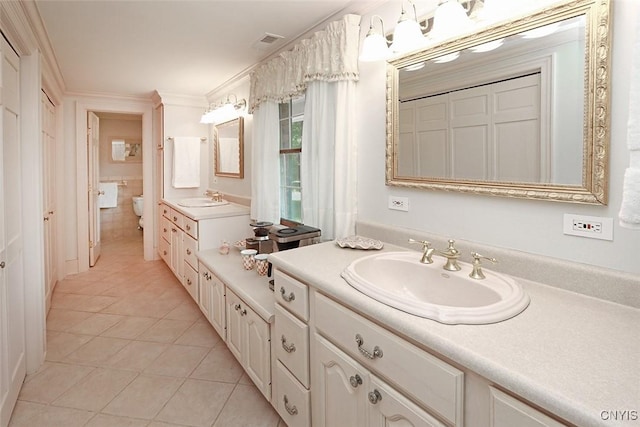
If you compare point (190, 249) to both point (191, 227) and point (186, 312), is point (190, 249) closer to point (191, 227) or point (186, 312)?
point (191, 227)

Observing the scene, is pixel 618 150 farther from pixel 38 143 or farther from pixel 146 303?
pixel 146 303

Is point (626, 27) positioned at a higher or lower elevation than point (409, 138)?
higher

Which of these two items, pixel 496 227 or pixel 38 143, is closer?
pixel 496 227

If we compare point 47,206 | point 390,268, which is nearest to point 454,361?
point 390,268

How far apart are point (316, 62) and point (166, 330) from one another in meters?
2.35

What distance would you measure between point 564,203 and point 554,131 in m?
0.25

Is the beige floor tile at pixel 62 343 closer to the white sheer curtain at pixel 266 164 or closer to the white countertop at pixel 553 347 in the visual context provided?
the white sheer curtain at pixel 266 164

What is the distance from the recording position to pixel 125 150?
6371 millimetres

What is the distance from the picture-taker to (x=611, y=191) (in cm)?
108

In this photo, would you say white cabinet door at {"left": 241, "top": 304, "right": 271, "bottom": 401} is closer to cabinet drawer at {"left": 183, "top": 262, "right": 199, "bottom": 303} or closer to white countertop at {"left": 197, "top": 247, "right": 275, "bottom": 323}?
white countertop at {"left": 197, "top": 247, "right": 275, "bottom": 323}

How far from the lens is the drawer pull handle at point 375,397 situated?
1.09 metres

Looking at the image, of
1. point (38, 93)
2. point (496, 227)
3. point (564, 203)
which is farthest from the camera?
point (38, 93)

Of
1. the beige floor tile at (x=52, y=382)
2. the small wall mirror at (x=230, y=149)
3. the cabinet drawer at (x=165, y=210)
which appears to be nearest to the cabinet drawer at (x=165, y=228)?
the cabinet drawer at (x=165, y=210)

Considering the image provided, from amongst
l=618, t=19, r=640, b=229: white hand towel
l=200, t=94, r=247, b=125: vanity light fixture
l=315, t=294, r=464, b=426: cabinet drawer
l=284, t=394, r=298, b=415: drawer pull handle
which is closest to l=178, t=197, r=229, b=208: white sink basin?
l=200, t=94, r=247, b=125: vanity light fixture
